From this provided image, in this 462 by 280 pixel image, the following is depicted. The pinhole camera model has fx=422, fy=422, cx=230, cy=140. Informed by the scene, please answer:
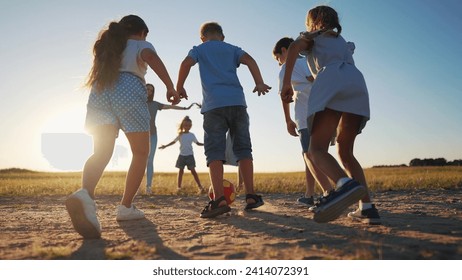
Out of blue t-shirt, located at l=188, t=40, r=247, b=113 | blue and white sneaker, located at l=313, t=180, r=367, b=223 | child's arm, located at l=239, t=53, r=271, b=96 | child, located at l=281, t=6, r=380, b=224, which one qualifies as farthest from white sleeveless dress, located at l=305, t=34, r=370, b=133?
blue t-shirt, located at l=188, t=40, r=247, b=113

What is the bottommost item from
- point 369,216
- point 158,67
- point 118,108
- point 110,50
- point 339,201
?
point 369,216

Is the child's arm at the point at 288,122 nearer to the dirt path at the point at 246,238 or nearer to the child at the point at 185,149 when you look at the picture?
the dirt path at the point at 246,238

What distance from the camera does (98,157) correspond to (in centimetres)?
393

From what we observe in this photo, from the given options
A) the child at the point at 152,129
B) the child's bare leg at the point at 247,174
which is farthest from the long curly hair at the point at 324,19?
the child at the point at 152,129

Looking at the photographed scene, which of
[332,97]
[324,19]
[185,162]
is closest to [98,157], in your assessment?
[332,97]

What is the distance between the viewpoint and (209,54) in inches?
193

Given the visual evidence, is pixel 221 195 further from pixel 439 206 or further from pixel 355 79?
pixel 439 206

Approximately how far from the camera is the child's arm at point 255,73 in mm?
4809

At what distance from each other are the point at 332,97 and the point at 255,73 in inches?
65.2

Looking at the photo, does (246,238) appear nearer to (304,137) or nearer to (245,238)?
(245,238)
